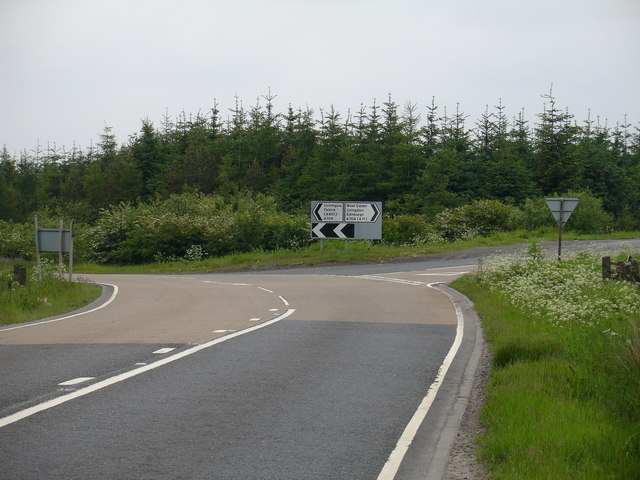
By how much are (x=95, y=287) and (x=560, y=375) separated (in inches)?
735

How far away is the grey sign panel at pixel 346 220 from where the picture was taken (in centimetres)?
3884

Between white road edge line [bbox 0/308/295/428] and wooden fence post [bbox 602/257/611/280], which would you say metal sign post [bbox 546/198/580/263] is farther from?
white road edge line [bbox 0/308/295/428]

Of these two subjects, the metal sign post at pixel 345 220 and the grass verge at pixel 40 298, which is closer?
the grass verge at pixel 40 298

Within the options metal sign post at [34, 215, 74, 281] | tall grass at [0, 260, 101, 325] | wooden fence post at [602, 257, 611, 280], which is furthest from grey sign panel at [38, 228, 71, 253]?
wooden fence post at [602, 257, 611, 280]

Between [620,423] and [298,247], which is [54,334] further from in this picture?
[298,247]

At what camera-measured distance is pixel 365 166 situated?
245 ft

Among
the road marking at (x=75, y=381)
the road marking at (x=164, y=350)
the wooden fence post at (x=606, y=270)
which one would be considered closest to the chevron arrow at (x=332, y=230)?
the wooden fence post at (x=606, y=270)

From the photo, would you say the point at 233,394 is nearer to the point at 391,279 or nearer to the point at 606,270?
the point at 606,270

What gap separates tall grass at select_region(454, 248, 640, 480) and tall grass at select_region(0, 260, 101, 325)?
32.6 feet

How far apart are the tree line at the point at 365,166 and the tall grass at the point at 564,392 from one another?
148 ft

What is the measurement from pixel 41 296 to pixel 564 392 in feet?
48.1

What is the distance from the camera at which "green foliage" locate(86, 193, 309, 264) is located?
43.1 metres

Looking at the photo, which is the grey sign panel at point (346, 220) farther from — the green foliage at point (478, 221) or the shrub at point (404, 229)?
the green foliage at point (478, 221)

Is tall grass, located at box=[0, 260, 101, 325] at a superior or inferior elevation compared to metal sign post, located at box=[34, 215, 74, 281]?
inferior
